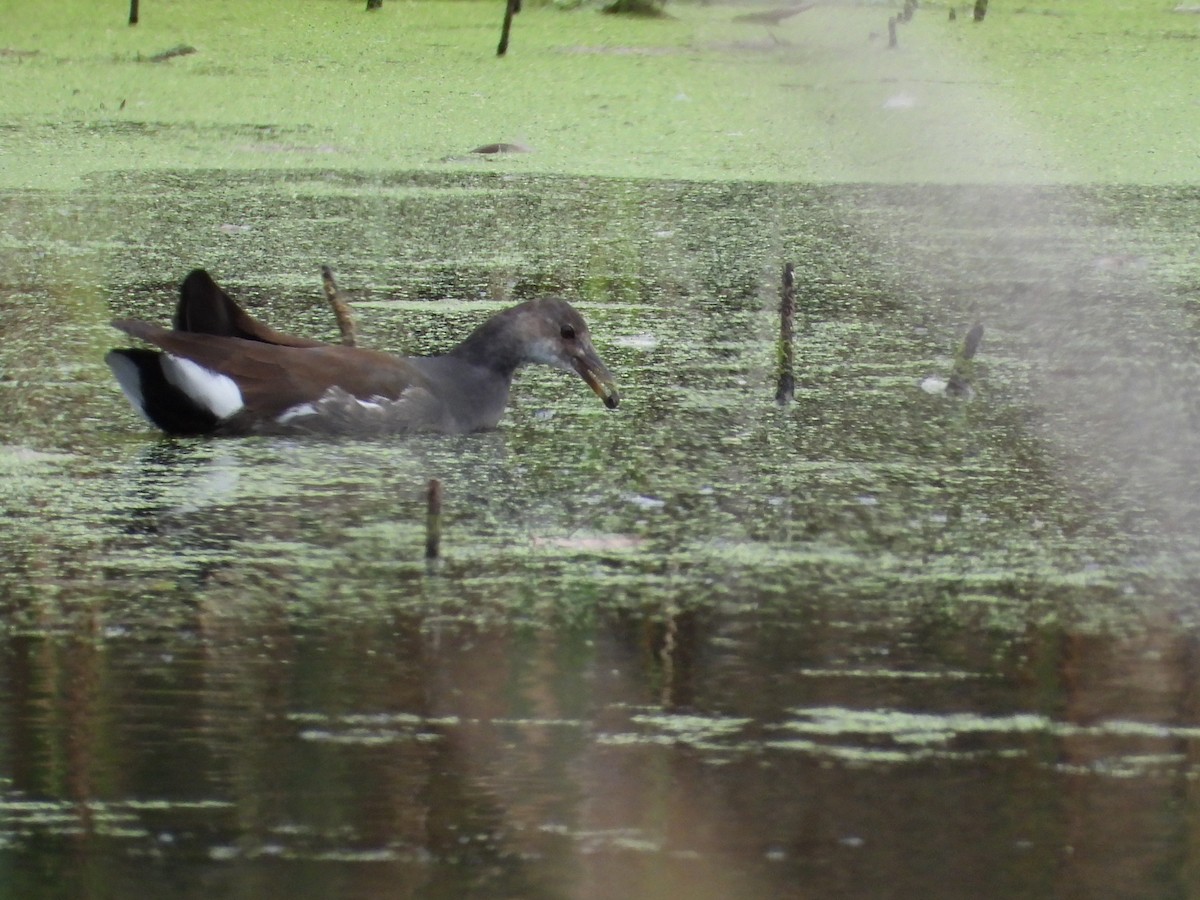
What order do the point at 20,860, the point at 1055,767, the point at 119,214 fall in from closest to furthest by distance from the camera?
the point at 20,860 < the point at 1055,767 < the point at 119,214

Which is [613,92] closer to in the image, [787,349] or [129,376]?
[787,349]

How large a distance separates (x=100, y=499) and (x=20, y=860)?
138 centimetres

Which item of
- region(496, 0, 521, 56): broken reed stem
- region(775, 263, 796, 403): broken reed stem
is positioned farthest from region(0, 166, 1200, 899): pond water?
region(496, 0, 521, 56): broken reed stem

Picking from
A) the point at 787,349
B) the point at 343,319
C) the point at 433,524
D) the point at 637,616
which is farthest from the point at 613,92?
the point at 637,616

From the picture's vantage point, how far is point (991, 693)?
2521 millimetres

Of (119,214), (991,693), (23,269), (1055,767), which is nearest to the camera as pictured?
(1055,767)

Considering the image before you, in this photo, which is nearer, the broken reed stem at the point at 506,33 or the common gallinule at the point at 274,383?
the common gallinule at the point at 274,383

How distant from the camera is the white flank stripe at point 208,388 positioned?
3736mm

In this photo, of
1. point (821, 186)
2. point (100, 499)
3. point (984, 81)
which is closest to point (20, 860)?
point (100, 499)

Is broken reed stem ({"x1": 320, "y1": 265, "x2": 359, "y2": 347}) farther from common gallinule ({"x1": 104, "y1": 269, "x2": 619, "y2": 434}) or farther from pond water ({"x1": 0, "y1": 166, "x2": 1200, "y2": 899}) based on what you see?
common gallinule ({"x1": 104, "y1": 269, "x2": 619, "y2": 434})

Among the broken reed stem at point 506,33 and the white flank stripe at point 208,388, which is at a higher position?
the broken reed stem at point 506,33

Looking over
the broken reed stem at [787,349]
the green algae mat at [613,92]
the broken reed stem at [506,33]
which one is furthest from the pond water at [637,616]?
the broken reed stem at [506,33]

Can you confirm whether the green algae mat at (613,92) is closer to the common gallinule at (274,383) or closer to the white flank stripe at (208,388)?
the common gallinule at (274,383)

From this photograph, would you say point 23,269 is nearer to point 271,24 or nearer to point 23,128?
point 23,128
